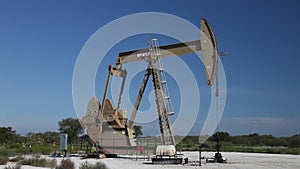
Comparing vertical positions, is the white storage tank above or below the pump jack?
below

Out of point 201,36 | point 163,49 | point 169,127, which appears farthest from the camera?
point 163,49

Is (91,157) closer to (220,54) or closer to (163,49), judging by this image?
(163,49)

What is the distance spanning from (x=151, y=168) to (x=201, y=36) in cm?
724

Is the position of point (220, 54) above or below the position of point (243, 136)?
above

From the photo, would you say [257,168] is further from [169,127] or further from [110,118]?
[110,118]

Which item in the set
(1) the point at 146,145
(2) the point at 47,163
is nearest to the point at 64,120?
(1) the point at 146,145

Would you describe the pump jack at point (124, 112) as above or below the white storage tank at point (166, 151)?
above

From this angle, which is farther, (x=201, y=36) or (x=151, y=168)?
(x=201, y=36)

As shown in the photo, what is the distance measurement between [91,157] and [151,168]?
27.9 ft

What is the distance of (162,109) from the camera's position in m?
21.7

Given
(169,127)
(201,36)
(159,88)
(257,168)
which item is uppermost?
(201,36)

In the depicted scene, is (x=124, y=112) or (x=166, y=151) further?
(x=124, y=112)

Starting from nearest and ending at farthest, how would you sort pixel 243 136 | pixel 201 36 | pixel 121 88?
1. pixel 201 36
2. pixel 121 88
3. pixel 243 136

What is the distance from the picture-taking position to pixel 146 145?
2339 cm
